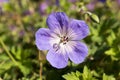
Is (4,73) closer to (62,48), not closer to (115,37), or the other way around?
(62,48)

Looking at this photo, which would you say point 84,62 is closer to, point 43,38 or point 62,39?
point 62,39

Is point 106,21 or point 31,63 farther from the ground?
point 106,21

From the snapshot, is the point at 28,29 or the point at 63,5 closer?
the point at 63,5

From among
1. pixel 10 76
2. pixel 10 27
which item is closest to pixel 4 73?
pixel 10 76

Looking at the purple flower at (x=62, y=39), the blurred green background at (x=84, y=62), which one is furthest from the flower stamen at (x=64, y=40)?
the blurred green background at (x=84, y=62)

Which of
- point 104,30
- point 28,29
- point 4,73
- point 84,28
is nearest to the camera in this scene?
point 84,28

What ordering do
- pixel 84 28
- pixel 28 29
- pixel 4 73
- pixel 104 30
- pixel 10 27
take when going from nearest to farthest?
pixel 84 28 < pixel 4 73 < pixel 104 30 < pixel 28 29 < pixel 10 27

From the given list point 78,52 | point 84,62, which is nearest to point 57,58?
point 78,52

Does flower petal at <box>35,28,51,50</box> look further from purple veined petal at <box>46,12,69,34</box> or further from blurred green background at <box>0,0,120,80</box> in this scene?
blurred green background at <box>0,0,120,80</box>
